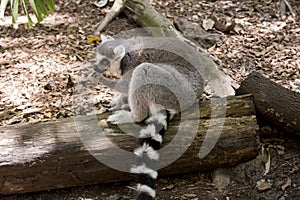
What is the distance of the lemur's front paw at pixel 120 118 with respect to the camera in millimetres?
3947

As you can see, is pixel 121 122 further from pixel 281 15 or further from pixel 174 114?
pixel 281 15

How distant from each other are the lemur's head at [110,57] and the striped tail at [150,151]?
657 millimetres

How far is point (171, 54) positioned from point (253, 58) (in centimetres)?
192

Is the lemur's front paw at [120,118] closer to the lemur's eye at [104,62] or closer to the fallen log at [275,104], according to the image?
the lemur's eye at [104,62]

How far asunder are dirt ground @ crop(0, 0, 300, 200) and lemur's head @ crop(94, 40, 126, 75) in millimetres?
713

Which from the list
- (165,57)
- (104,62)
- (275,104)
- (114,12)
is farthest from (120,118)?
(114,12)

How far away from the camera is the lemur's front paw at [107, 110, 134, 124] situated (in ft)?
13.0

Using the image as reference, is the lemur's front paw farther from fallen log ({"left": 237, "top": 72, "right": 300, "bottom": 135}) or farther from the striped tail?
fallen log ({"left": 237, "top": 72, "right": 300, "bottom": 135})

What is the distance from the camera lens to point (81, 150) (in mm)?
3742

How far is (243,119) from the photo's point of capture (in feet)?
12.8

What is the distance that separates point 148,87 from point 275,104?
1203mm

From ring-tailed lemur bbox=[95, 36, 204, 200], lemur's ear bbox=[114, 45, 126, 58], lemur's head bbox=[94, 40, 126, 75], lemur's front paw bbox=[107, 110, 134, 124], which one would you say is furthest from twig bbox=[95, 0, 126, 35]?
lemur's front paw bbox=[107, 110, 134, 124]

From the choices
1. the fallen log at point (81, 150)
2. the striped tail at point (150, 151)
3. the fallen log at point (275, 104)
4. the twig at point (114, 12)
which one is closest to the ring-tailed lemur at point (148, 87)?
the striped tail at point (150, 151)

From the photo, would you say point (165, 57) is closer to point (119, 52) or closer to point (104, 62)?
point (119, 52)
